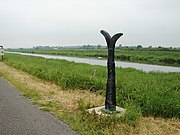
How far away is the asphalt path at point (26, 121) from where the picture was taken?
5.35 meters

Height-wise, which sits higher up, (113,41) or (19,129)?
(113,41)

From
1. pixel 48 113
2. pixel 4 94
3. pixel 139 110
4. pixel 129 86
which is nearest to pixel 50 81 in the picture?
pixel 4 94

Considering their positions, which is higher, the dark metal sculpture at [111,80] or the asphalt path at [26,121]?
the dark metal sculpture at [111,80]

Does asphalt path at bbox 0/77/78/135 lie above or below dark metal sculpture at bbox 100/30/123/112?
below

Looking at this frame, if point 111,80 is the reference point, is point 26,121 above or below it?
below

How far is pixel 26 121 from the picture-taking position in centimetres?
612

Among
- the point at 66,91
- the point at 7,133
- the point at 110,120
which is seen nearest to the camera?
the point at 7,133

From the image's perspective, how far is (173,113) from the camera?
266 inches

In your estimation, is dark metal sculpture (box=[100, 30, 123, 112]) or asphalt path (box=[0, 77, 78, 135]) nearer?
asphalt path (box=[0, 77, 78, 135])

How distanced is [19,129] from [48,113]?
155 cm

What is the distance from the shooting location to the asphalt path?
5.35m

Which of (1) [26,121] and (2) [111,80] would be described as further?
(2) [111,80]

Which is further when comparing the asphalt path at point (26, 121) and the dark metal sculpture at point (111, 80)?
the dark metal sculpture at point (111, 80)

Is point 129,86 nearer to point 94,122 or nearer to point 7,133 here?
point 94,122
